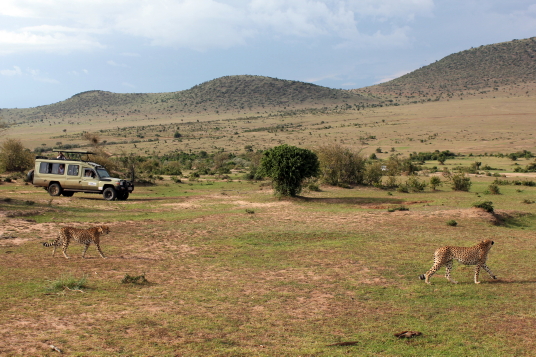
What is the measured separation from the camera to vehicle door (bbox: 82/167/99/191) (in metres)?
26.1

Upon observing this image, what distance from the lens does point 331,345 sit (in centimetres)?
724

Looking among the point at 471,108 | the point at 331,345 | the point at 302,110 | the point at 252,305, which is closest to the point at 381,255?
the point at 252,305

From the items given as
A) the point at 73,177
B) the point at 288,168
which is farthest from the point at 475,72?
the point at 73,177

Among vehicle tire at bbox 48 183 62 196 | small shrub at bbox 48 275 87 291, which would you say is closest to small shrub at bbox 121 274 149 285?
small shrub at bbox 48 275 87 291

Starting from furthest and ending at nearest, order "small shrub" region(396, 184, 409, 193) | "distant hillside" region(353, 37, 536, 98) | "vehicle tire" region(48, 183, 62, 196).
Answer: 1. "distant hillside" region(353, 37, 536, 98)
2. "small shrub" region(396, 184, 409, 193)
3. "vehicle tire" region(48, 183, 62, 196)

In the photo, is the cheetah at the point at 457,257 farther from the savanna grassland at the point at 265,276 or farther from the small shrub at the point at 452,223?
the small shrub at the point at 452,223

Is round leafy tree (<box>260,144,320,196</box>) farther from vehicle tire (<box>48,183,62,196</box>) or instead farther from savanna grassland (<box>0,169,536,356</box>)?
vehicle tire (<box>48,183,62,196</box>)

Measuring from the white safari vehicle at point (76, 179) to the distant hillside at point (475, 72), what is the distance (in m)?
128

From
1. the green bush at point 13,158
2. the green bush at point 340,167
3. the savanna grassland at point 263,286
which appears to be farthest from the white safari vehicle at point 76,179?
the green bush at point 13,158

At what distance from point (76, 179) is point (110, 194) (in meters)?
2.36

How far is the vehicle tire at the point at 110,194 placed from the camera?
2586 cm

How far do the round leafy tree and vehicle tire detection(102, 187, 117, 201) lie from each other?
9404mm

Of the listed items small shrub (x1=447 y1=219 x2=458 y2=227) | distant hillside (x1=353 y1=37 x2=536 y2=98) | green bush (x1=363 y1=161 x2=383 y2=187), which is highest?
distant hillside (x1=353 y1=37 x2=536 y2=98)

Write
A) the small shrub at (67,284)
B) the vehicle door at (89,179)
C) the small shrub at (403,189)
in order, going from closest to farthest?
the small shrub at (67,284) < the vehicle door at (89,179) < the small shrub at (403,189)
